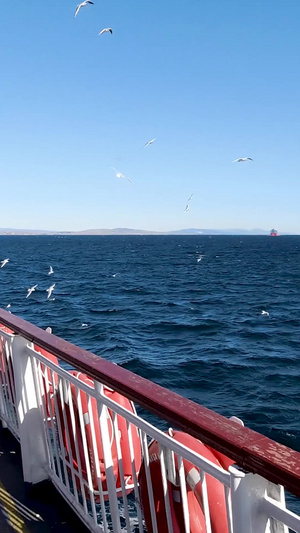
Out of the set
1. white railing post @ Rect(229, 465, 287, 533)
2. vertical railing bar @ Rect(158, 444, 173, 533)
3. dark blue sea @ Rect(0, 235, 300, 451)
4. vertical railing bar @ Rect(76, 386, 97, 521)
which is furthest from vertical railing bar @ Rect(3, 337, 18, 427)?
dark blue sea @ Rect(0, 235, 300, 451)

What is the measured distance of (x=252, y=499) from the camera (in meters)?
1.27

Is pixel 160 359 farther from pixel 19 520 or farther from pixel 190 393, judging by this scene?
pixel 19 520

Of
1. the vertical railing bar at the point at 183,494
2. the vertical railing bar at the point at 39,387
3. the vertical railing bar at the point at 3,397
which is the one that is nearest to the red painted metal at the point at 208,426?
the vertical railing bar at the point at 183,494

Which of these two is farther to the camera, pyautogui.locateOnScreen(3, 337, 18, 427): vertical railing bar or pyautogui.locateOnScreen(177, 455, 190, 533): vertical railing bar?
pyautogui.locateOnScreen(3, 337, 18, 427): vertical railing bar

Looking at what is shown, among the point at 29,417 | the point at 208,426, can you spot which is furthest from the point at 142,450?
the point at 29,417

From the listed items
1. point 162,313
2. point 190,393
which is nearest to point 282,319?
point 162,313

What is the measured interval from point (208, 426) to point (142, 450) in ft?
1.77

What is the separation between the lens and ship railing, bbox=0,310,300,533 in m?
1.26

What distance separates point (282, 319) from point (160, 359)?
29.5 ft

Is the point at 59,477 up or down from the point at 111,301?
up

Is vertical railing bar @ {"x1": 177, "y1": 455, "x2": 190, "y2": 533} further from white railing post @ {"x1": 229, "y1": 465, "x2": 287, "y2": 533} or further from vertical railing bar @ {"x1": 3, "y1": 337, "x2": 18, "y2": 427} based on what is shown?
vertical railing bar @ {"x1": 3, "y1": 337, "x2": 18, "y2": 427}

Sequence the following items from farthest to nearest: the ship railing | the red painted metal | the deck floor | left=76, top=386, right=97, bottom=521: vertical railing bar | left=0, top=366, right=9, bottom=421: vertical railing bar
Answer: left=0, top=366, right=9, bottom=421: vertical railing bar < the deck floor < left=76, top=386, right=97, bottom=521: vertical railing bar < the ship railing < the red painted metal

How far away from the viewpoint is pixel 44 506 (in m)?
2.77

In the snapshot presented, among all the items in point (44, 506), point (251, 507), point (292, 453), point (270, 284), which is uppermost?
point (292, 453)
